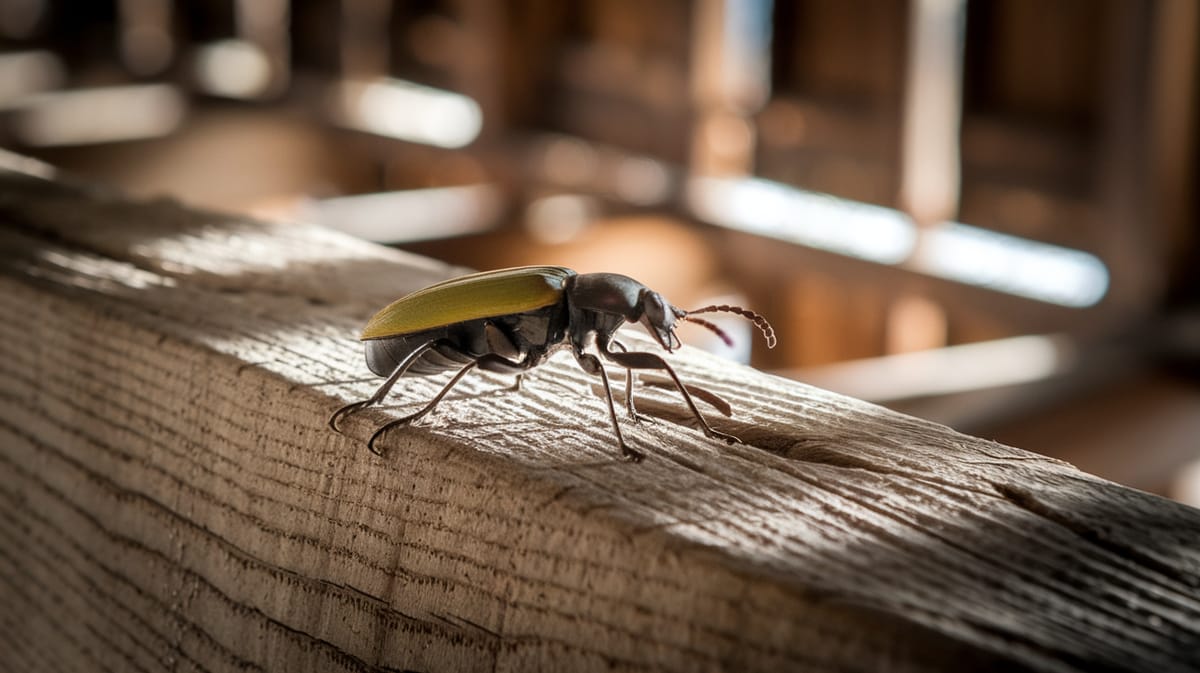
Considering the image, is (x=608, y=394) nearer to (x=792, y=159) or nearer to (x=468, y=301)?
(x=468, y=301)

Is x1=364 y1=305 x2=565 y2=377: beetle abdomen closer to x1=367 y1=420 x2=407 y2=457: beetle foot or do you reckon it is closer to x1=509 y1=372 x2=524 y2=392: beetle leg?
x1=509 y1=372 x2=524 y2=392: beetle leg

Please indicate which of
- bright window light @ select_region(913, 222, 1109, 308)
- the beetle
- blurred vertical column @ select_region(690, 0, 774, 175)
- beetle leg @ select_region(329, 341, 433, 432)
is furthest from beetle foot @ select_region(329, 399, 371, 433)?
blurred vertical column @ select_region(690, 0, 774, 175)

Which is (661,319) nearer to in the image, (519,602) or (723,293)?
(519,602)

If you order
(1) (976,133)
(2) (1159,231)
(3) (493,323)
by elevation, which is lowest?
(3) (493,323)

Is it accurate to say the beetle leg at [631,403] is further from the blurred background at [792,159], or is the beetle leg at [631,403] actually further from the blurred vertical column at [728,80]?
the blurred vertical column at [728,80]

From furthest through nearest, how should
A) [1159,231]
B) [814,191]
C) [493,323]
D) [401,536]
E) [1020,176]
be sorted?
[814,191] → [1020,176] → [1159,231] → [493,323] → [401,536]

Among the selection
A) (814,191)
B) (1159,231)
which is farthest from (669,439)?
(814,191)

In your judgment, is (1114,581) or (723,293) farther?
(723,293)
